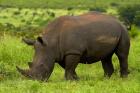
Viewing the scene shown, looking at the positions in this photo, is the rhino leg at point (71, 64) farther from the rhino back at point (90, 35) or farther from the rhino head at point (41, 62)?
the rhino head at point (41, 62)

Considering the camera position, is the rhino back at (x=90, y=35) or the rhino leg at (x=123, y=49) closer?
the rhino back at (x=90, y=35)

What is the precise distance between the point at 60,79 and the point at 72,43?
0.97m

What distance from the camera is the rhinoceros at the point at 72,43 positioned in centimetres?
1060

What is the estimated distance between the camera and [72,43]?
34.8ft

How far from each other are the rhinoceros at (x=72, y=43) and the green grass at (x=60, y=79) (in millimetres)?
330

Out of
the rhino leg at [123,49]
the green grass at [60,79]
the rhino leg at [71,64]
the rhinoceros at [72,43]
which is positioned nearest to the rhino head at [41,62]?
the rhinoceros at [72,43]

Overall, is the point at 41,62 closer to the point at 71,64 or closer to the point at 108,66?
the point at 71,64

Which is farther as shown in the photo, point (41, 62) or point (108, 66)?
point (108, 66)

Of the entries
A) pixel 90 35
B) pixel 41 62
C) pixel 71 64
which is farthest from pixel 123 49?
pixel 41 62

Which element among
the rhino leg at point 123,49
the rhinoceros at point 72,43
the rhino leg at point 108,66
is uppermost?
the rhinoceros at point 72,43

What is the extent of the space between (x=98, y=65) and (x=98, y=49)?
106 inches

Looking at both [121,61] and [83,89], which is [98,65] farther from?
[83,89]

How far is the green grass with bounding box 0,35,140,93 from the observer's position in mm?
8992

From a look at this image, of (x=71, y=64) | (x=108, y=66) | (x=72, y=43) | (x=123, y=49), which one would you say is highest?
(x=72, y=43)
